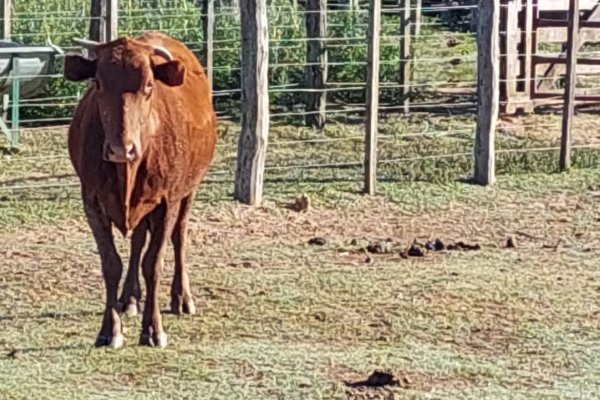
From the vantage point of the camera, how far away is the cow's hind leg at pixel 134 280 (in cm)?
901

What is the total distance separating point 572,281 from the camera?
34.1ft

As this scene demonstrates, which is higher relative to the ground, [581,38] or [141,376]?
[581,38]

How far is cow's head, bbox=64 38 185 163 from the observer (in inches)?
308

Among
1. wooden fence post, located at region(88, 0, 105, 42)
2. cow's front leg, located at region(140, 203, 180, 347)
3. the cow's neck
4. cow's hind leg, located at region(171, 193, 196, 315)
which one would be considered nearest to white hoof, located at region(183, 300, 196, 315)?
cow's hind leg, located at region(171, 193, 196, 315)

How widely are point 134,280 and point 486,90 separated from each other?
5.75 metres

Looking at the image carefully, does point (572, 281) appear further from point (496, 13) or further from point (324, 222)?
point (496, 13)

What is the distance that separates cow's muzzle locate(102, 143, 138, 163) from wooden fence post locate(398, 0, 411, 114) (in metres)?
10.3

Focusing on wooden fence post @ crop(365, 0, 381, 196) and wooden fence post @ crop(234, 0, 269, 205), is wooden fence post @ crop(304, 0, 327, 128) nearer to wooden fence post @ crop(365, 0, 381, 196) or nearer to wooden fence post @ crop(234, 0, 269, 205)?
wooden fence post @ crop(365, 0, 381, 196)

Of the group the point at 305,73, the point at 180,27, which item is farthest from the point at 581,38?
the point at 180,27

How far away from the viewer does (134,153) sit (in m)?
7.86

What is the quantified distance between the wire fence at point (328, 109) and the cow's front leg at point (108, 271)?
4823mm

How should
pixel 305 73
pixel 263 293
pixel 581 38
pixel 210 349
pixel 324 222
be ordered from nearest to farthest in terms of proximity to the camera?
pixel 210 349
pixel 263 293
pixel 324 222
pixel 305 73
pixel 581 38

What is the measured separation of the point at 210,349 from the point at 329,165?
6.41m

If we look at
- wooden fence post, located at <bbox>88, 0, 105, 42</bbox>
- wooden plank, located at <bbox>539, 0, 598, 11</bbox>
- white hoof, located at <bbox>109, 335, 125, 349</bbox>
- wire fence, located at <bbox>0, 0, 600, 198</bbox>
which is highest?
wooden plank, located at <bbox>539, 0, 598, 11</bbox>
